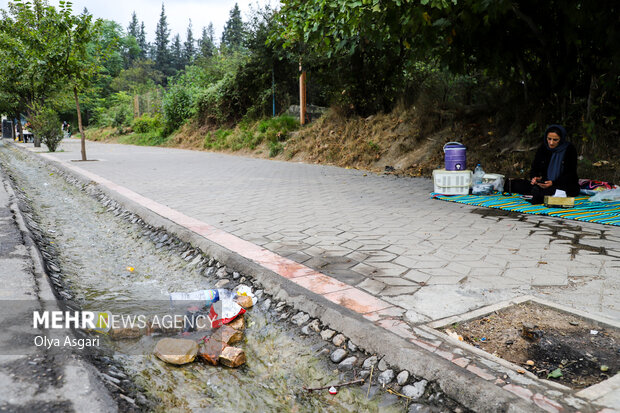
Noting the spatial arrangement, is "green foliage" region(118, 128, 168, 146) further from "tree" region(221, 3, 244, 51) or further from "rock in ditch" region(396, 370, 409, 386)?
"rock in ditch" region(396, 370, 409, 386)

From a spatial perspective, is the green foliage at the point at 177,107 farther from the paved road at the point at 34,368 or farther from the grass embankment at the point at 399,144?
the paved road at the point at 34,368

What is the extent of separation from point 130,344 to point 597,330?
108 inches

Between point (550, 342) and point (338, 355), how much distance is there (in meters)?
1.14

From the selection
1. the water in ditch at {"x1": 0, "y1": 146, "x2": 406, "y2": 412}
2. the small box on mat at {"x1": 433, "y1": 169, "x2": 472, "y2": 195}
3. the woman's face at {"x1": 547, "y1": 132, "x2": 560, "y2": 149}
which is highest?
the woman's face at {"x1": 547, "y1": 132, "x2": 560, "y2": 149}

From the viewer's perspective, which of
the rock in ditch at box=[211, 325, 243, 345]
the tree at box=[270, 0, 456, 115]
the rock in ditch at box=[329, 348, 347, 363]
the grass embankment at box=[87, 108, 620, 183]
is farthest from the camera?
the grass embankment at box=[87, 108, 620, 183]

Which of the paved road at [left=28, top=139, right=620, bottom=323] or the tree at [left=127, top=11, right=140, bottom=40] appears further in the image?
the tree at [left=127, top=11, right=140, bottom=40]

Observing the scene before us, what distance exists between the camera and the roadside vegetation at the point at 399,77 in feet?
22.2

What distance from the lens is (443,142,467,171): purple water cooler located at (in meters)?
7.05

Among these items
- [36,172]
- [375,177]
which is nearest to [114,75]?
[36,172]

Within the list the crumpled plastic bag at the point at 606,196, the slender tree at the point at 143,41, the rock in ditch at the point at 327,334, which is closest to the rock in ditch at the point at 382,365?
the rock in ditch at the point at 327,334

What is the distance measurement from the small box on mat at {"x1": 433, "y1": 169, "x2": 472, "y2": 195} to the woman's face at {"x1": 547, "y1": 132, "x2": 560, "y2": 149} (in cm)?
125

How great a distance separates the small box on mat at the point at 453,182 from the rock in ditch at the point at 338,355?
510cm

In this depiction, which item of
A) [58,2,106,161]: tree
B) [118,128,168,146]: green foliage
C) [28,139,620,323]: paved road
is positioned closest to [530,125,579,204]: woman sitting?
[28,139,620,323]: paved road

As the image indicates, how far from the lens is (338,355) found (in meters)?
2.46
